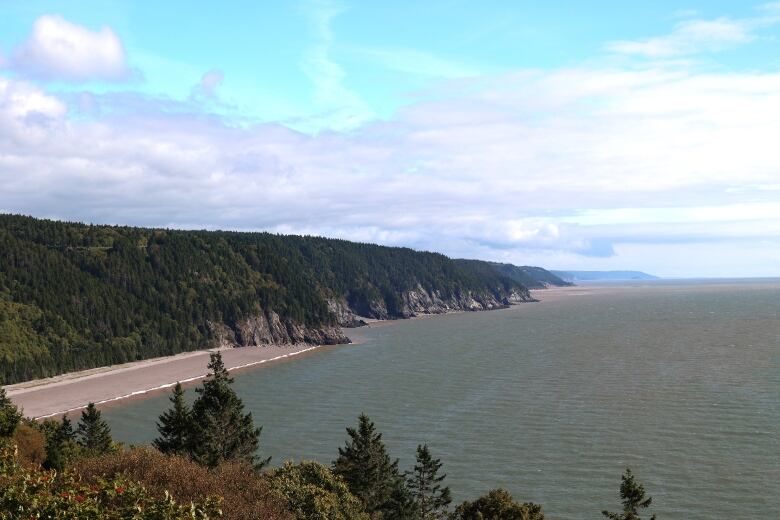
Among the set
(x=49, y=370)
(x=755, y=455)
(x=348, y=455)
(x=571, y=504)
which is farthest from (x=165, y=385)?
(x=755, y=455)

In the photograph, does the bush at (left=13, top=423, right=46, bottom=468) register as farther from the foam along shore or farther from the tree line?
the foam along shore

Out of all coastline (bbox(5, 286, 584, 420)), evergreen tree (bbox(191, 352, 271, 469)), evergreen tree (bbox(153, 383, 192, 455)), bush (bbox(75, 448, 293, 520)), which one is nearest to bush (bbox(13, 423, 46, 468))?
evergreen tree (bbox(153, 383, 192, 455))

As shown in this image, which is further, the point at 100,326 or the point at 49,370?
the point at 100,326

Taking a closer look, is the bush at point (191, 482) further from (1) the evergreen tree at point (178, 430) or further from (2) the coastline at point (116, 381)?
(2) the coastline at point (116, 381)

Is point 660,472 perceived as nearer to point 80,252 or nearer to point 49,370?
point 49,370

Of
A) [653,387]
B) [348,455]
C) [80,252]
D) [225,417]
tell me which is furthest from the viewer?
[80,252]

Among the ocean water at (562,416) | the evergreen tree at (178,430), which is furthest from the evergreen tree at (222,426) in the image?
A: the ocean water at (562,416)

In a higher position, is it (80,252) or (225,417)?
(80,252)

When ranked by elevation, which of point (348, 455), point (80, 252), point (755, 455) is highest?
point (80, 252)
